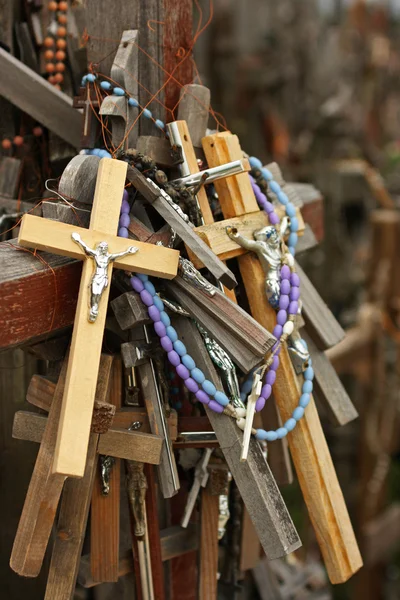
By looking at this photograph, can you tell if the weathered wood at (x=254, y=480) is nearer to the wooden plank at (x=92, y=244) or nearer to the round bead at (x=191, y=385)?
the round bead at (x=191, y=385)

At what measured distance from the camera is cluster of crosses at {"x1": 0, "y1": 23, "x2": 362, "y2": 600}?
1.76m

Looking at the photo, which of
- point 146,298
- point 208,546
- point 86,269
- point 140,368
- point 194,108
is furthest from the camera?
point 208,546

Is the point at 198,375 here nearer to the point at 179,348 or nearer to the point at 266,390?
the point at 179,348

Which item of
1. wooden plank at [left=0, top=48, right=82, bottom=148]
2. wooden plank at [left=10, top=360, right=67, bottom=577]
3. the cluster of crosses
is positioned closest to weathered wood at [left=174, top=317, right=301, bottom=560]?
the cluster of crosses

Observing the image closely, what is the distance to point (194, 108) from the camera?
2160mm

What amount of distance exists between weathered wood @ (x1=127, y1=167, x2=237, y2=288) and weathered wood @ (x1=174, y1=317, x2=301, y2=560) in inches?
7.4

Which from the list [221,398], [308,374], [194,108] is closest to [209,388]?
[221,398]

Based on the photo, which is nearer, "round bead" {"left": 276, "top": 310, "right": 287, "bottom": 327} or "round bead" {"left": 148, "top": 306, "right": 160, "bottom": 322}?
"round bead" {"left": 148, "top": 306, "right": 160, "bottom": 322}

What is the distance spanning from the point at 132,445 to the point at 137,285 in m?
0.40

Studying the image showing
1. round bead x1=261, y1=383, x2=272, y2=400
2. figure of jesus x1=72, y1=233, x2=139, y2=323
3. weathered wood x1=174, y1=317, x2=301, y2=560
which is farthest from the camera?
round bead x1=261, y1=383, x2=272, y2=400

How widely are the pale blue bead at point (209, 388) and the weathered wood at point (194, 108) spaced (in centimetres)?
70

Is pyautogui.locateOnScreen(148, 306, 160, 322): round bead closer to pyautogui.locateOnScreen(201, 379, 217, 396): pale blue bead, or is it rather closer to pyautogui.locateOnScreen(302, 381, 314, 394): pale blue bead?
pyautogui.locateOnScreen(201, 379, 217, 396): pale blue bead

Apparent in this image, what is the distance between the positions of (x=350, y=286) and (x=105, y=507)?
5.38 metres

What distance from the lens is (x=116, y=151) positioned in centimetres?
205
